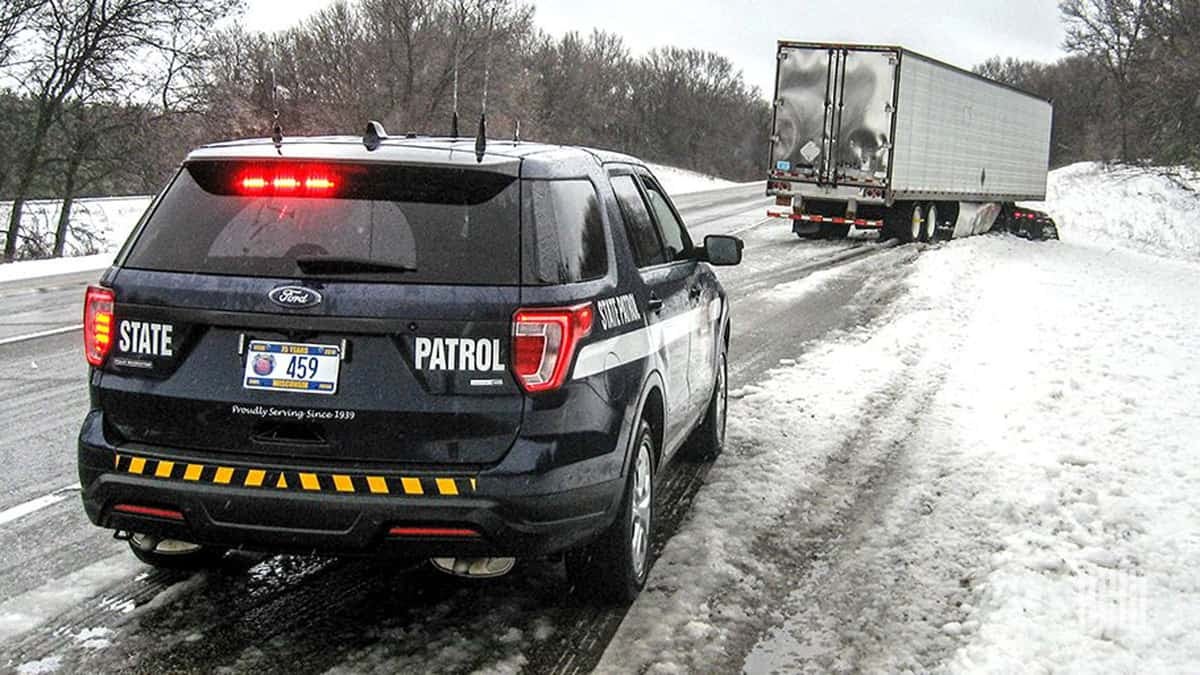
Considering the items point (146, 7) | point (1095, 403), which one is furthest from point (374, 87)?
point (1095, 403)

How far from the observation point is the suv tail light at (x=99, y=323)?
3730 millimetres

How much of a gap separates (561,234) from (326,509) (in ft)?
4.00

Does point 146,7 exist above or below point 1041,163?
above

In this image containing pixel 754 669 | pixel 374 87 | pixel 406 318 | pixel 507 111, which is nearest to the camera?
pixel 406 318

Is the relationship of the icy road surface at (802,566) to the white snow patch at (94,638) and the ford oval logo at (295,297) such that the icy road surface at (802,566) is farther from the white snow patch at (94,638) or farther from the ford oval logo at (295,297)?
the ford oval logo at (295,297)

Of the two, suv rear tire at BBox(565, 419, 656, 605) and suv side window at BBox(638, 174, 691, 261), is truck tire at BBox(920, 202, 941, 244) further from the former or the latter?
suv rear tire at BBox(565, 419, 656, 605)

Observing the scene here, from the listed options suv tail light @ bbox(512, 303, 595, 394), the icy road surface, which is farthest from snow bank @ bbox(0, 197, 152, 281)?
suv tail light @ bbox(512, 303, 595, 394)

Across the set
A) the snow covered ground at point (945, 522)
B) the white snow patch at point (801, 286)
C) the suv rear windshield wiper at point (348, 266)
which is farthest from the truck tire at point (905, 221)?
the suv rear windshield wiper at point (348, 266)

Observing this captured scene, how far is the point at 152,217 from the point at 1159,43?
133ft

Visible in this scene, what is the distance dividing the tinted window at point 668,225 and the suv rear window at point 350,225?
187 centimetres

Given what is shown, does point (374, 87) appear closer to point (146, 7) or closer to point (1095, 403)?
point (146, 7)

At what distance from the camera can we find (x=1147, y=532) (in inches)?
206

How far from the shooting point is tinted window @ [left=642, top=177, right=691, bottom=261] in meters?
5.52

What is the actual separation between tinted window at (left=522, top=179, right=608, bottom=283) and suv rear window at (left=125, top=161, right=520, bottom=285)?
0.06 meters
